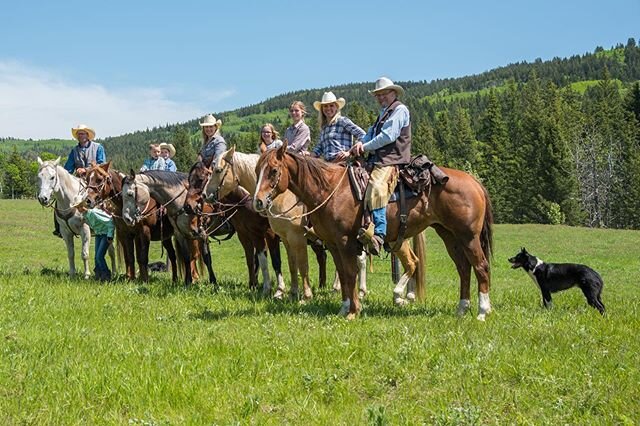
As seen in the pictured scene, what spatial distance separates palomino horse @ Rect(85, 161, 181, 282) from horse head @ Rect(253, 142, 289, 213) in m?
5.24

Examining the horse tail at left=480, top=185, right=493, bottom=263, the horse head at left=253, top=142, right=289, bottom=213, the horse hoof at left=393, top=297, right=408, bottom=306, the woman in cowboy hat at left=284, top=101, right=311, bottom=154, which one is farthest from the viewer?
the woman in cowboy hat at left=284, top=101, right=311, bottom=154

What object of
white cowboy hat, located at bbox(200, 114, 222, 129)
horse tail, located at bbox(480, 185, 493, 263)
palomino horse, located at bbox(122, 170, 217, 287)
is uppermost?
white cowboy hat, located at bbox(200, 114, 222, 129)

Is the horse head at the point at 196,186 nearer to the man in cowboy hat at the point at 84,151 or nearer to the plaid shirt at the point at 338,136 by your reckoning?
the plaid shirt at the point at 338,136

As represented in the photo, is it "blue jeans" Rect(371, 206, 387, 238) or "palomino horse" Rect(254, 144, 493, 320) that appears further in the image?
"palomino horse" Rect(254, 144, 493, 320)

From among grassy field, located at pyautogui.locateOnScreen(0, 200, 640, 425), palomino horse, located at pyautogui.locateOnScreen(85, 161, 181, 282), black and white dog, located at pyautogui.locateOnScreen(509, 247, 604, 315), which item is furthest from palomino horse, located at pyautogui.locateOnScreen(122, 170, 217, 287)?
black and white dog, located at pyautogui.locateOnScreen(509, 247, 604, 315)

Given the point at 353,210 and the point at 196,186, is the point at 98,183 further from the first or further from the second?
the point at 353,210

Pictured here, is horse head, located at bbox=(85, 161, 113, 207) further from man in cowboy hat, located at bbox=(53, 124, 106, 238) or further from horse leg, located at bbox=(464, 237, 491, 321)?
horse leg, located at bbox=(464, 237, 491, 321)

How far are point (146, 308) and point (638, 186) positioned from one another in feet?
223

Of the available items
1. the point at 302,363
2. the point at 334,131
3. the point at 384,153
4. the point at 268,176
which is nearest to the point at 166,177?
the point at 334,131

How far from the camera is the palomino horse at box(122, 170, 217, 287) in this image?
1237 centimetres

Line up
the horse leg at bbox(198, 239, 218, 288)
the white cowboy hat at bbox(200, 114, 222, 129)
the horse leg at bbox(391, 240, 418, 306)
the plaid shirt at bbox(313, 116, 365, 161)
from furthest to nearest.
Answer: the horse leg at bbox(198, 239, 218, 288) < the white cowboy hat at bbox(200, 114, 222, 129) < the plaid shirt at bbox(313, 116, 365, 161) < the horse leg at bbox(391, 240, 418, 306)

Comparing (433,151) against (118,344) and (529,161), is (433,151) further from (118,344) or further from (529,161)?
(118,344)

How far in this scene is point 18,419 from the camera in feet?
16.0

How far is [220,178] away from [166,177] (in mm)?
2192
